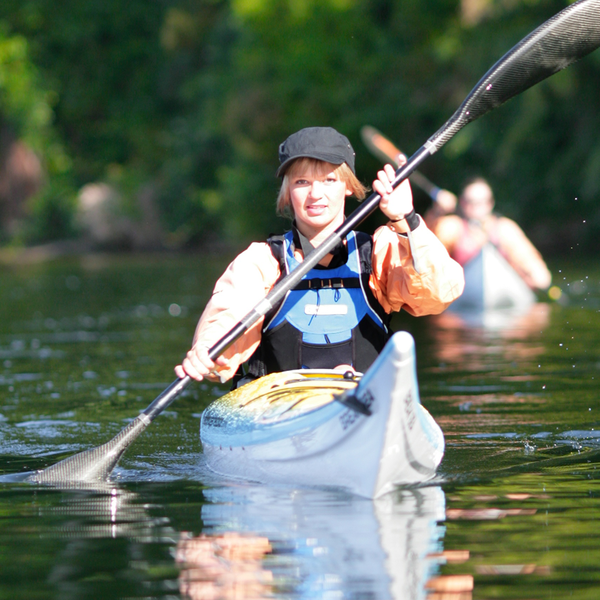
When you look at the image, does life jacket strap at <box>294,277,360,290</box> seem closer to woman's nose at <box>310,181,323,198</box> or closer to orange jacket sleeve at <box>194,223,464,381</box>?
orange jacket sleeve at <box>194,223,464,381</box>

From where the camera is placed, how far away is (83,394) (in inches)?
278

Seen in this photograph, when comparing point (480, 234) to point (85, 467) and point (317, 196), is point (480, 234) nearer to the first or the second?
point (317, 196)

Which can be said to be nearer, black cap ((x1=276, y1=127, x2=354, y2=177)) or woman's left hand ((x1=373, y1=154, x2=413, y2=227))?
woman's left hand ((x1=373, y1=154, x2=413, y2=227))

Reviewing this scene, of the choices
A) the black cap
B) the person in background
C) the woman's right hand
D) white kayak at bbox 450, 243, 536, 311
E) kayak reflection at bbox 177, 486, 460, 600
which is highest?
the person in background

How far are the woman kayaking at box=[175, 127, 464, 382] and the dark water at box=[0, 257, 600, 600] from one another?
545 millimetres

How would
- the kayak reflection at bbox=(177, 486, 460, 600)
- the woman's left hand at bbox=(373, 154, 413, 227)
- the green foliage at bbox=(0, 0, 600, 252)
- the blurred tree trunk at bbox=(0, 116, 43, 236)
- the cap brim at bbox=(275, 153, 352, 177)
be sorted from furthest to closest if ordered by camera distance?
the blurred tree trunk at bbox=(0, 116, 43, 236), the green foliage at bbox=(0, 0, 600, 252), the cap brim at bbox=(275, 153, 352, 177), the woman's left hand at bbox=(373, 154, 413, 227), the kayak reflection at bbox=(177, 486, 460, 600)

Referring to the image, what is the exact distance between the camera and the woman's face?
4.48 meters

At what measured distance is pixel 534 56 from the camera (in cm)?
515

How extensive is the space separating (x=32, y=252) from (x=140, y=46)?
10094 mm

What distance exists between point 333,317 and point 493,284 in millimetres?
7998

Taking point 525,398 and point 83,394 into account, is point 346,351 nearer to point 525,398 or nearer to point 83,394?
point 525,398

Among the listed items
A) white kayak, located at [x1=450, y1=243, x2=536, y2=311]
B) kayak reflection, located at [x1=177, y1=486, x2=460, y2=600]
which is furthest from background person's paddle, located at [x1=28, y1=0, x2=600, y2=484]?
white kayak, located at [x1=450, y1=243, x2=536, y2=311]

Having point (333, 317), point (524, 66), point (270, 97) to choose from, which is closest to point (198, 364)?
point (333, 317)

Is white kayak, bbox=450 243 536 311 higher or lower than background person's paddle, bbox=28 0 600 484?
higher
